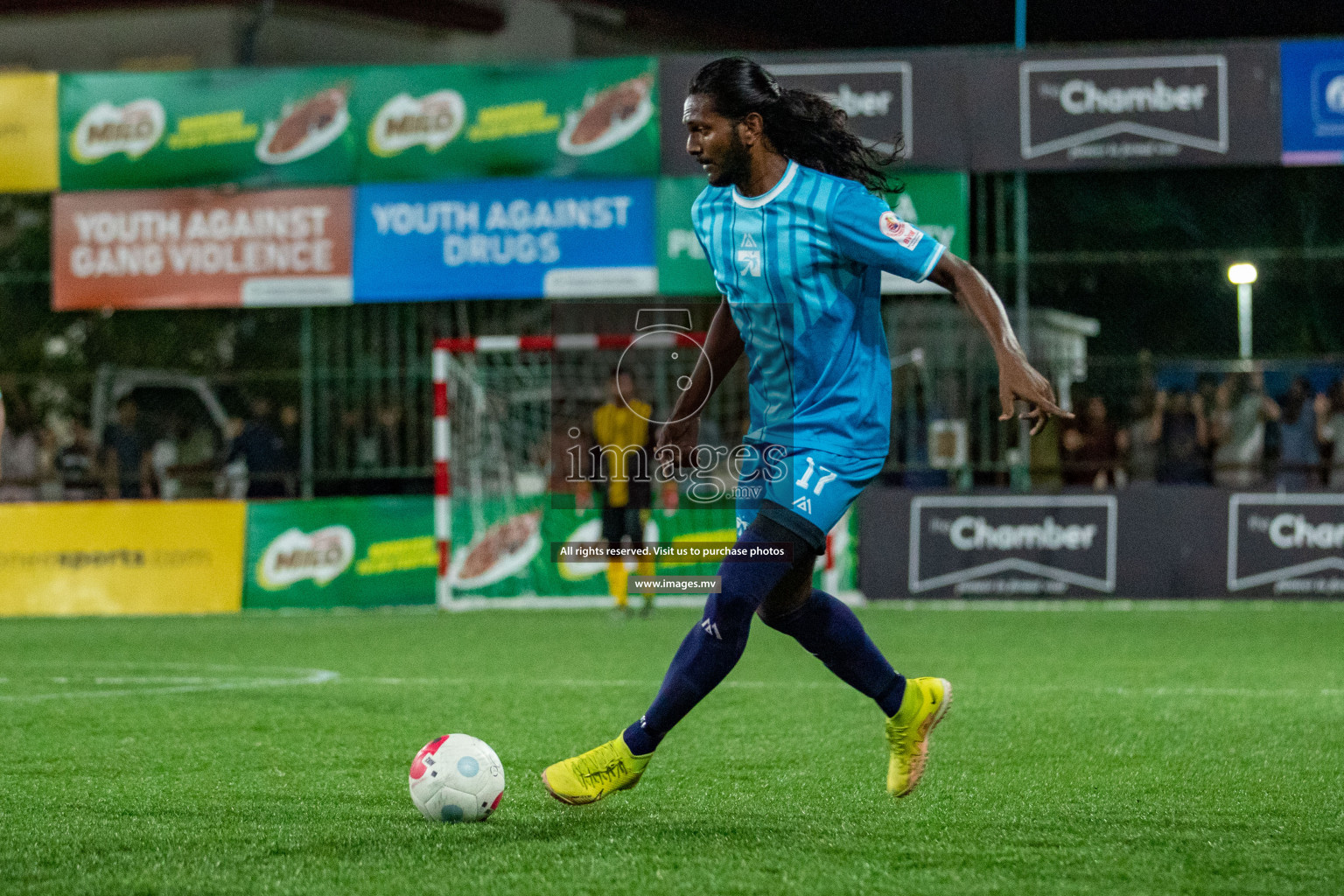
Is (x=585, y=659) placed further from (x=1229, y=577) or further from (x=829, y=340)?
(x=1229, y=577)

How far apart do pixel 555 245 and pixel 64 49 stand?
1323 centimetres

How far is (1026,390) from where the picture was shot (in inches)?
171

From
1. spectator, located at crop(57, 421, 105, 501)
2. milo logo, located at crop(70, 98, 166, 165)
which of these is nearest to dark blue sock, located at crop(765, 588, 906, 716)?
spectator, located at crop(57, 421, 105, 501)

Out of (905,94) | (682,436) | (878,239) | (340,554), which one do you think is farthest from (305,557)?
(878,239)

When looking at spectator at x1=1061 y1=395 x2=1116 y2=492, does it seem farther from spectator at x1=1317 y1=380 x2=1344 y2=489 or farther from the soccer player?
the soccer player

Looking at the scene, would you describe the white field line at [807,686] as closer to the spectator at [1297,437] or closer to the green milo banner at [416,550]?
the green milo banner at [416,550]

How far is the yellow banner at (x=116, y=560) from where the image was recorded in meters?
14.8

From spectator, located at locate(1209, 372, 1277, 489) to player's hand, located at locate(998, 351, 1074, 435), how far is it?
1115 cm

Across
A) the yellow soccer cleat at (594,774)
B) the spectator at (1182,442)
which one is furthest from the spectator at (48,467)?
the yellow soccer cleat at (594,774)

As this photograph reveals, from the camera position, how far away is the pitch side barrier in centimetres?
1464

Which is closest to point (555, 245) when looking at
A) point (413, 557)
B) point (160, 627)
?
point (413, 557)

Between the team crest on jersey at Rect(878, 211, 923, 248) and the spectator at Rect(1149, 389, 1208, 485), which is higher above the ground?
the team crest on jersey at Rect(878, 211, 923, 248)

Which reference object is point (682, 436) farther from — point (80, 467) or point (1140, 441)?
point (80, 467)

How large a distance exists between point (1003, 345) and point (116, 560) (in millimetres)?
11846
